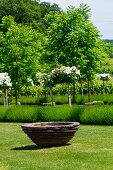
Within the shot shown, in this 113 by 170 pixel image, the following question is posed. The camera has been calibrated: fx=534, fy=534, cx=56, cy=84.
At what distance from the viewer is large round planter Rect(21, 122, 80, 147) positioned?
12327mm

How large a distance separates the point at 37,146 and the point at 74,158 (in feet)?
7.81

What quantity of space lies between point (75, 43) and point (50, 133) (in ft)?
73.3

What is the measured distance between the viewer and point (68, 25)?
3478cm

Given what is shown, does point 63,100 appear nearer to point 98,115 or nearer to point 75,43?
point 75,43

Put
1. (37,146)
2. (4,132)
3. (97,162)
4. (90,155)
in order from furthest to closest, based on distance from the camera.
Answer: (4,132), (37,146), (90,155), (97,162)

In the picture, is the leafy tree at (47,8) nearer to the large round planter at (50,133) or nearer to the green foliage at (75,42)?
the green foliage at (75,42)

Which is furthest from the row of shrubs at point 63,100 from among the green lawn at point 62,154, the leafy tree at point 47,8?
the leafy tree at point 47,8

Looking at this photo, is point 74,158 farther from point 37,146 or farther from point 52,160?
point 37,146

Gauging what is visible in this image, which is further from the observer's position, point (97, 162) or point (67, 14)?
point (67, 14)

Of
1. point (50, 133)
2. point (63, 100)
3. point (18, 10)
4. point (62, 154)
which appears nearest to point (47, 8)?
point (18, 10)

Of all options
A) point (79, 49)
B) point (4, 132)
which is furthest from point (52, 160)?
point (79, 49)

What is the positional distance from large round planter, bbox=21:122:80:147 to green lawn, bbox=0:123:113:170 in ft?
0.59

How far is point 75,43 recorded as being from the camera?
3431cm

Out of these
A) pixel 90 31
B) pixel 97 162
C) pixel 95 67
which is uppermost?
pixel 90 31
